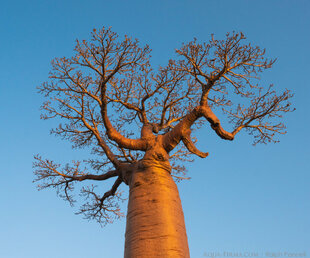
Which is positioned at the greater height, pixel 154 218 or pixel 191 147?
pixel 191 147

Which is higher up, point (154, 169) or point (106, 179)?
point (106, 179)

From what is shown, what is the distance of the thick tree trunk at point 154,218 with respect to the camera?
3.61 m

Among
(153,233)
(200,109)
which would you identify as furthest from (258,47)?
(153,233)

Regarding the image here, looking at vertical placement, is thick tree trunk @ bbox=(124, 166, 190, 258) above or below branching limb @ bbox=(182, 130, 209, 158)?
below

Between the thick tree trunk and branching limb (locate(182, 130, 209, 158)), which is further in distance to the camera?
branching limb (locate(182, 130, 209, 158))

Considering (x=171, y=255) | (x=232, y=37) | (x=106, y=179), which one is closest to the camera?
(x=171, y=255)

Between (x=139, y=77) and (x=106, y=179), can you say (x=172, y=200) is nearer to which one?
(x=106, y=179)

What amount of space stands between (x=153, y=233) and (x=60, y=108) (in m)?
3.47

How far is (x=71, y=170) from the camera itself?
6152 millimetres

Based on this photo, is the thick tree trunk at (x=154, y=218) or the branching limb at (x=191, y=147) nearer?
the thick tree trunk at (x=154, y=218)

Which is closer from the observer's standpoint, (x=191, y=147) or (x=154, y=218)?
(x=154, y=218)

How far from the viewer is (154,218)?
3.86 m

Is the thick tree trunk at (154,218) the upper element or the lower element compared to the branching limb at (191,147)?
lower

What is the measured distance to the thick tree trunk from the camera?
11.9 feet
